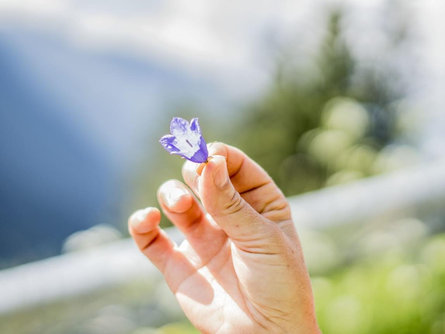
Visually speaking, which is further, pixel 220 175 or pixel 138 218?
pixel 138 218

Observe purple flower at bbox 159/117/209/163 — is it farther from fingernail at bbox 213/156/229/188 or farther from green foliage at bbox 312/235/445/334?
green foliage at bbox 312/235/445/334

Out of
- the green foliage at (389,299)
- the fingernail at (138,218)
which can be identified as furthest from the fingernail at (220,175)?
the green foliage at (389,299)

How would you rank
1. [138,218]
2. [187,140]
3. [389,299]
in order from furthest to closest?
[389,299]
[138,218]
[187,140]

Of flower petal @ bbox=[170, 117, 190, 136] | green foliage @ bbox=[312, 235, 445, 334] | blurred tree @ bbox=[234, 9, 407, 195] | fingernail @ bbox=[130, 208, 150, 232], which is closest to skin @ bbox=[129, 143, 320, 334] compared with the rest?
fingernail @ bbox=[130, 208, 150, 232]

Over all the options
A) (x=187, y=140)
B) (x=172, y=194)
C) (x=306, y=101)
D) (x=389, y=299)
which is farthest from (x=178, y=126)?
(x=306, y=101)

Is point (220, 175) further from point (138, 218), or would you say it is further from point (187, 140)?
point (138, 218)

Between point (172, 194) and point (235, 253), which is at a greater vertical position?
point (172, 194)
